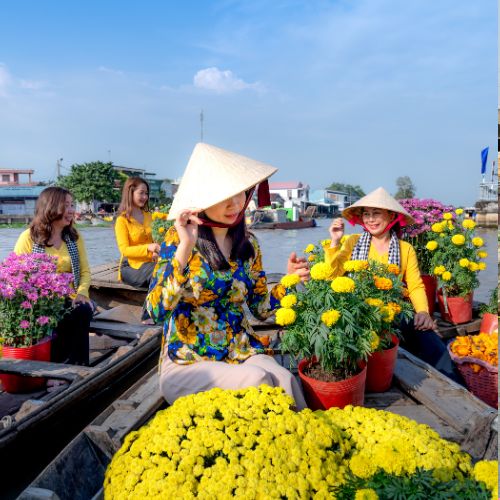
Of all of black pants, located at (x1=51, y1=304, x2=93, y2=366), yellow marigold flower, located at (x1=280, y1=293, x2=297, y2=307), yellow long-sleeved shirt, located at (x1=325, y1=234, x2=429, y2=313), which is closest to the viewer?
yellow marigold flower, located at (x1=280, y1=293, x2=297, y2=307)

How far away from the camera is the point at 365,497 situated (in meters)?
1.20

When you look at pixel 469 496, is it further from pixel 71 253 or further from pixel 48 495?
pixel 71 253

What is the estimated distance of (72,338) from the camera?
362 cm

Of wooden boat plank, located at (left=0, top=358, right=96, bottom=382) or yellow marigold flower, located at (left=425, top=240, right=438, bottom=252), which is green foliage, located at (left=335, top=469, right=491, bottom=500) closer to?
wooden boat plank, located at (left=0, top=358, right=96, bottom=382)

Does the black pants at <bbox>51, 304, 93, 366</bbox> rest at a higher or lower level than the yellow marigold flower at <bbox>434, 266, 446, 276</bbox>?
lower

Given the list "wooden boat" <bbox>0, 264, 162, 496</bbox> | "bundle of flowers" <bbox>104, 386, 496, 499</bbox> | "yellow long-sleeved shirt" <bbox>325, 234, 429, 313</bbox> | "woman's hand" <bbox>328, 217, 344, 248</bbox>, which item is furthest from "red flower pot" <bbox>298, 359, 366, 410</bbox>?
"wooden boat" <bbox>0, 264, 162, 496</bbox>

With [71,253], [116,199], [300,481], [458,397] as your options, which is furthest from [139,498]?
[116,199]

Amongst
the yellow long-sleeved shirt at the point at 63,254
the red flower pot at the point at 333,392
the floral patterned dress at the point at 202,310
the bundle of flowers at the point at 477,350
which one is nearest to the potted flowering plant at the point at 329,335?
the red flower pot at the point at 333,392

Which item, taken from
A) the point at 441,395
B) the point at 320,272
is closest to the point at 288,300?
the point at 320,272

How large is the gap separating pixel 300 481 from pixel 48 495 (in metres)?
0.76

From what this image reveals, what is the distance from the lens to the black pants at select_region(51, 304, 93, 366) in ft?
11.8

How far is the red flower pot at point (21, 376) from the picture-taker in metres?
3.10

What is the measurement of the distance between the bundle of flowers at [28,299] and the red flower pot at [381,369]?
217cm

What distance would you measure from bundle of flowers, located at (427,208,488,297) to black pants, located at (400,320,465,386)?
110cm
